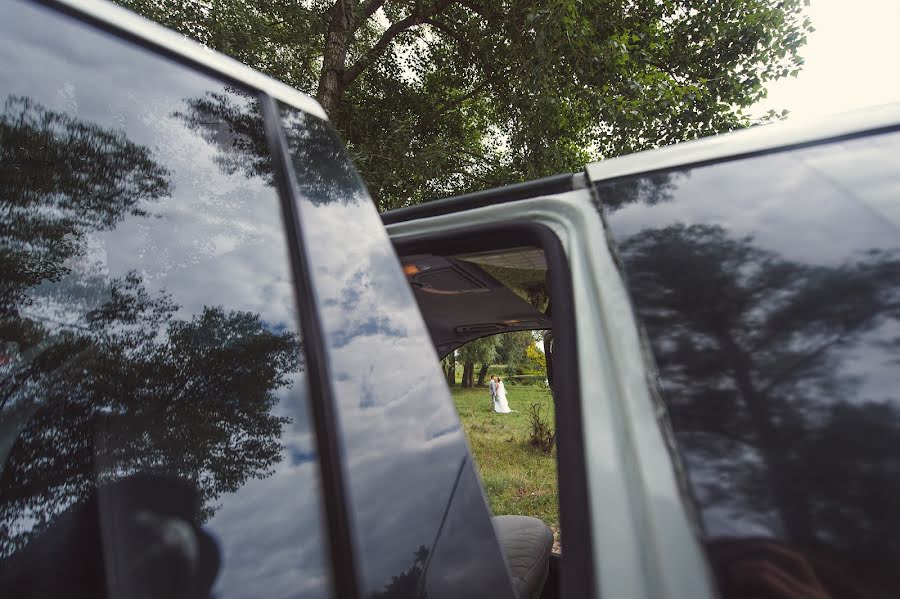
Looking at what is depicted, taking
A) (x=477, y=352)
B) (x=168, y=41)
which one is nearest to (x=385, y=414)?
(x=168, y=41)

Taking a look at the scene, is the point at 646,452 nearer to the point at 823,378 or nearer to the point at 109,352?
the point at 823,378

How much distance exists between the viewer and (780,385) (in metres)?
0.67

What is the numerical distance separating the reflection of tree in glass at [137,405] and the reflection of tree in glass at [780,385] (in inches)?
25.2

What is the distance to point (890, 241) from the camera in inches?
28.8

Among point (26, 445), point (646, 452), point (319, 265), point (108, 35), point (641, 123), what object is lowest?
point (646, 452)

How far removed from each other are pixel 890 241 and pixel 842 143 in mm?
239

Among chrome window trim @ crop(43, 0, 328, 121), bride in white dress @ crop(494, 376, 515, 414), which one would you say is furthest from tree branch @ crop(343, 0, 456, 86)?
bride in white dress @ crop(494, 376, 515, 414)

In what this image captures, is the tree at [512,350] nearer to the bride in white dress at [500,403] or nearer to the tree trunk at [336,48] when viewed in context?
the bride in white dress at [500,403]

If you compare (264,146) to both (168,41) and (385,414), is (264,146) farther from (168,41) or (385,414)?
(385,414)

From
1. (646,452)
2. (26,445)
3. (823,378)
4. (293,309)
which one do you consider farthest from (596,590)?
(26,445)

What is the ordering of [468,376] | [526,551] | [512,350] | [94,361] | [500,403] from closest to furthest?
[94,361] → [526,551] → [500,403] → [512,350] → [468,376]

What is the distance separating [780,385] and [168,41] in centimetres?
119

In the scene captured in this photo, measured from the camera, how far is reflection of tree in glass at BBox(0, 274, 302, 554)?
68cm

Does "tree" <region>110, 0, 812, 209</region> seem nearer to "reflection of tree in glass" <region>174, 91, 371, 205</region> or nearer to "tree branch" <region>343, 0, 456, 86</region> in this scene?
"tree branch" <region>343, 0, 456, 86</region>
